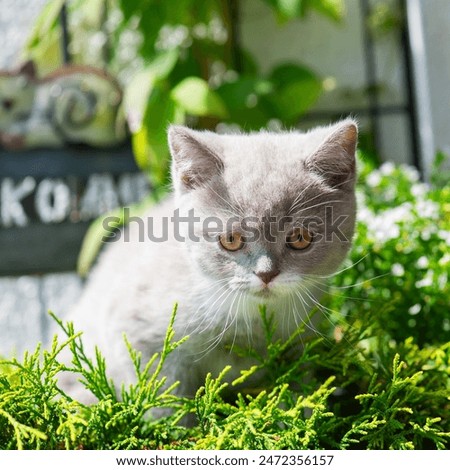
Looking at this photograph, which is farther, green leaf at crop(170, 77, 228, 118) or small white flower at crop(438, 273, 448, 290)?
green leaf at crop(170, 77, 228, 118)

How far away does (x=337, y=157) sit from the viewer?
0.87 meters

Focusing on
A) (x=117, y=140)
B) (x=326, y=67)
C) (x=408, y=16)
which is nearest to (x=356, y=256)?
(x=117, y=140)

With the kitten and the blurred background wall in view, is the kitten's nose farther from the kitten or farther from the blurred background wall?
the blurred background wall

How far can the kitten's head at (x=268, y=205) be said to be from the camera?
2.72ft

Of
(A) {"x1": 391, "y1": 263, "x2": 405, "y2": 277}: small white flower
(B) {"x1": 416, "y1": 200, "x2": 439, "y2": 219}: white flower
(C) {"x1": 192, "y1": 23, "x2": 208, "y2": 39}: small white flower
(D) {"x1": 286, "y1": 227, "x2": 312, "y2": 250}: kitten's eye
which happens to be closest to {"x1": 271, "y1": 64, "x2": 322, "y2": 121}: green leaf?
(C) {"x1": 192, "y1": 23, "x2": 208, "y2": 39}: small white flower

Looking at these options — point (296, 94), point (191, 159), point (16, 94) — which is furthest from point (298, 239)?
point (16, 94)

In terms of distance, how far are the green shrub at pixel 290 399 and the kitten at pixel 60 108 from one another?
3.36 feet

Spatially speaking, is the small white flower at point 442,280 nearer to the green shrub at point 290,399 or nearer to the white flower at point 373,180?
the green shrub at point 290,399

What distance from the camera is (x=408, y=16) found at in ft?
6.78

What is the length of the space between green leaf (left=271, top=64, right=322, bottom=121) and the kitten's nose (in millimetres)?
A: 1134

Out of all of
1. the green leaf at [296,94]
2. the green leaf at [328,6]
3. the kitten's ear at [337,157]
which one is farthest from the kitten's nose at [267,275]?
the green leaf at [328,6]

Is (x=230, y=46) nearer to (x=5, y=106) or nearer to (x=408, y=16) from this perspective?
(x=408, y=16)

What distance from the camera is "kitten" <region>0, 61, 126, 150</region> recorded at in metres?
1.82

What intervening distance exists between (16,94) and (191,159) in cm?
118
